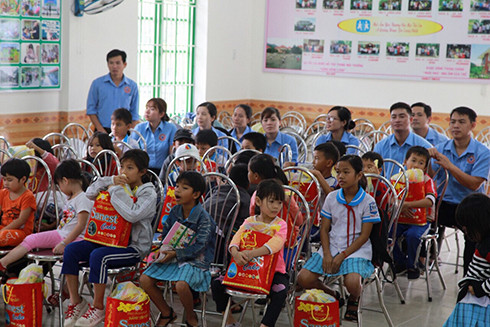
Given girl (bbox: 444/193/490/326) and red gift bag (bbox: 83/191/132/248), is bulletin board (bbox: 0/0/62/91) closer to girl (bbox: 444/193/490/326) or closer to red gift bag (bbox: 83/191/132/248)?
red gift bag (bbox: 83/191/132/248)

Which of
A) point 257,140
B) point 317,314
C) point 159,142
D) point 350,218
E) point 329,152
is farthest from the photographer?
point 159,142

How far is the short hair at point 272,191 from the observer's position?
3.34 metres

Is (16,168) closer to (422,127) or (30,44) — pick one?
(30,44)

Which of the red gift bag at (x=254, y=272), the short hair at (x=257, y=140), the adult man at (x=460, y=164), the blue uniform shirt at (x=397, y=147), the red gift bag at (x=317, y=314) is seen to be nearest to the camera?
the red gift bag at (x=254, y=272)

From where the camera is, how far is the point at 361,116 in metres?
9.34

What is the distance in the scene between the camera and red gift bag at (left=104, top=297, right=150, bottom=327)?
334cm

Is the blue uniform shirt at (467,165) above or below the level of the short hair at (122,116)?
below

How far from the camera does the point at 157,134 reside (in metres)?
5.70

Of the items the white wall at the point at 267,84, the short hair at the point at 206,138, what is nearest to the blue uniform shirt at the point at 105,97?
the short hair at the point at 206,138

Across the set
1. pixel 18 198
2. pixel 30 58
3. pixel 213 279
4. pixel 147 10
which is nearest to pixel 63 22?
pixel 30 58

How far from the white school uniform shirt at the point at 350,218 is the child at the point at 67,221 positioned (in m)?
1.29

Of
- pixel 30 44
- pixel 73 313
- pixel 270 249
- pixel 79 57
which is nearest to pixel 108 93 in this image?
pixel 79 57

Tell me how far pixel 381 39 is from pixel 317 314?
6497 millimetres

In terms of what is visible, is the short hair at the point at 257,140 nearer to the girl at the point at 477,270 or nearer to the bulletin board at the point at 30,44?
the girl at the point at 477,270
